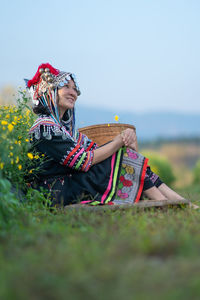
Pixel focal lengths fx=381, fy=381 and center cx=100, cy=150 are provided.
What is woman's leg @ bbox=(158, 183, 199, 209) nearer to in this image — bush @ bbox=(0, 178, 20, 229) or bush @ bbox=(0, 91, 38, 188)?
bush @ bbox=(0, 91, 38, 188)

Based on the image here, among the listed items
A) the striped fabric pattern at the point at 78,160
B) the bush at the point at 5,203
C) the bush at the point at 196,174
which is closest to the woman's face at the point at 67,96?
the striped fabric pattern at the point at 78,160

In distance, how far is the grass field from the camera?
55.6 inches

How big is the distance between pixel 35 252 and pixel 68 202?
1.69 m

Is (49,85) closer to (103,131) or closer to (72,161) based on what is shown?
(72,161)

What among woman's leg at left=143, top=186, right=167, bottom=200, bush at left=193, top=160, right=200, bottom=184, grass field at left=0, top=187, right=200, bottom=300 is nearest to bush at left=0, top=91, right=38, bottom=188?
grass field at left=0, top=187, right=200, bottom=300

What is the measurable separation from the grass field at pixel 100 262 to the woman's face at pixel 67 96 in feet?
5.07

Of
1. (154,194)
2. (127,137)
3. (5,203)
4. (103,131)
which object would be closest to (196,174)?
(103,131)

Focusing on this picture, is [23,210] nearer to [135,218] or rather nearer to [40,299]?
[135,218]

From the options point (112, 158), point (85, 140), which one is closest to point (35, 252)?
point (112, 158)

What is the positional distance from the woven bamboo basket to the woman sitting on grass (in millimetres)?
529

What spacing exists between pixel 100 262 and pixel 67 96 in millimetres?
2320

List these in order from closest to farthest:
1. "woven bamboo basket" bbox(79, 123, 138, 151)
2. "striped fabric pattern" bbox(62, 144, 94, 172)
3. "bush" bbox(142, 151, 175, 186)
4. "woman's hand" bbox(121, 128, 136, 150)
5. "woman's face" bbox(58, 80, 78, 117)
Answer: "striped fabric pattern" bbox(62, 144, 94, 172) < "woman's hand" bbox(121, 128, 136, 150) < "woman's face" bbox(58, 80, 78, 117) < "woven bamboo basket" bbox(79, 123, 138, 151) < "bush" bbox(142, 151, 175, 186)

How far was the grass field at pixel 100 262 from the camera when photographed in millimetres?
1411

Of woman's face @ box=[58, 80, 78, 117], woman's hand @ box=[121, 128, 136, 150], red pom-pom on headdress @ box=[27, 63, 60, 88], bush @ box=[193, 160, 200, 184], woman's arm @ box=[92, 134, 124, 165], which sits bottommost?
bush @ box=[193, 160, 200, 184]
